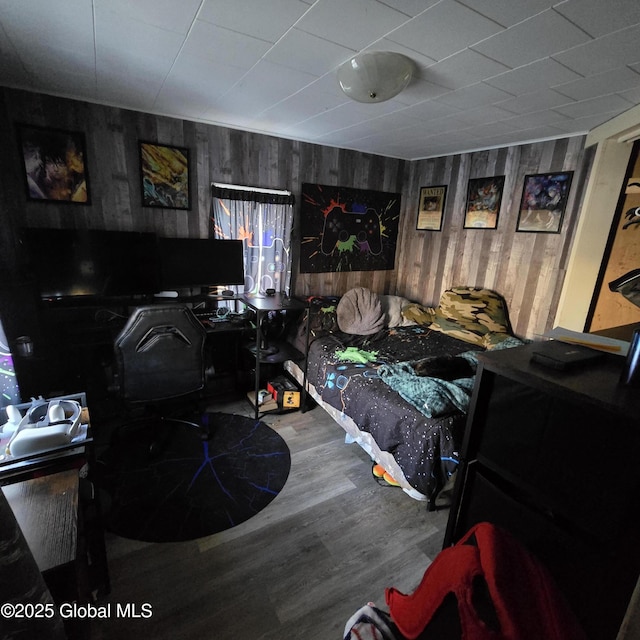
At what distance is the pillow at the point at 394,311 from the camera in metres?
3.55

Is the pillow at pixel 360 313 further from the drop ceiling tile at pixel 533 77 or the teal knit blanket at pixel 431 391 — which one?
the drop ceiling tile at pixel 533 77

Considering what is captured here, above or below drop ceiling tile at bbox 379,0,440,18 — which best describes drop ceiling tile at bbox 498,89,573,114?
above

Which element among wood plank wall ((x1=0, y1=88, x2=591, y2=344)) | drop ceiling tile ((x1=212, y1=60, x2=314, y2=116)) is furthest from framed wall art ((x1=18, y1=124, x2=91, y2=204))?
drop ceiling tile ((x1=212, y1=60, x2=314, y2=116))

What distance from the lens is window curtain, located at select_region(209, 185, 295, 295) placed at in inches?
118

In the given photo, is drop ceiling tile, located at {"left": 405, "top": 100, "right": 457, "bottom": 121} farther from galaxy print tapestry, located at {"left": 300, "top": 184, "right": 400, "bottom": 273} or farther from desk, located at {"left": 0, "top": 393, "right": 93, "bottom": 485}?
desk, located at {"left": 0, "top": 393, "right": 93, "bottom": 485}

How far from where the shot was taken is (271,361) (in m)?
2.81

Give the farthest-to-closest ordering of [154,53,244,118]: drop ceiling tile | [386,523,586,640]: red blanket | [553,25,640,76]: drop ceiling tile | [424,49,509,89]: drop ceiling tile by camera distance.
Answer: [154,53,244,118]: drop ceiling tile, [424,49,509,89]: drop ceiling tile, [553,25,640,76]: drop ceiling tile, [386,523,586,640]: red blanket

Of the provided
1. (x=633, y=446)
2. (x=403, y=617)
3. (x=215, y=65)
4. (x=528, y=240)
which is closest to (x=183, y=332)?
(x=215, y=65)

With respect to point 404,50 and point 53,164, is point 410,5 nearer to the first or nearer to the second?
point 404,50

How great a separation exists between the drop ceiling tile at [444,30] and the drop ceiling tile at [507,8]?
0.03m

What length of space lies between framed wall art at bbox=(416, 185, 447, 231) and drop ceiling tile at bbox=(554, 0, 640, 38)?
242cm

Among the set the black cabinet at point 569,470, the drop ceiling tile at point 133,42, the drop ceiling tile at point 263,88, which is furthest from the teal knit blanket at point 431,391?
the drop ceiling tile at point 133,42

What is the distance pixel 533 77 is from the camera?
1729 millimetres

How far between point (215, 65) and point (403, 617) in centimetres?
238
